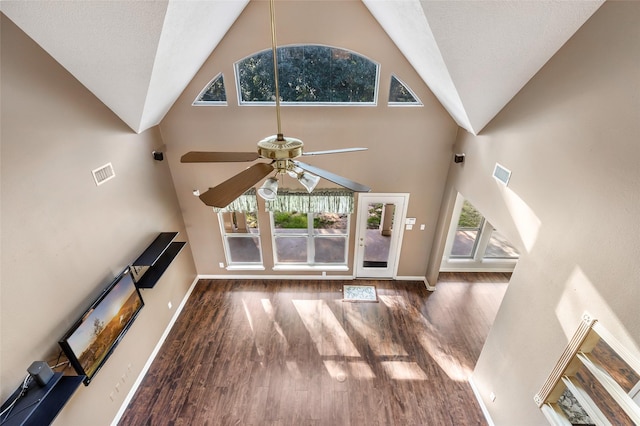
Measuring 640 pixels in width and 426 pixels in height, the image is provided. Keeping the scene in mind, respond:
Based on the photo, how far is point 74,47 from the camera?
2697mm

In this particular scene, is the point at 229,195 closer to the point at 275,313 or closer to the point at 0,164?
the point at 0,164

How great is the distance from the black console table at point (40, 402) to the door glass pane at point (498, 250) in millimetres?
6937

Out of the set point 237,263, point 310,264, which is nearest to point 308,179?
point 310,264

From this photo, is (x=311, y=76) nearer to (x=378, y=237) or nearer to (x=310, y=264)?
(x=310, y=264)

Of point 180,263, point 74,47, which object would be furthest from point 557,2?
point 180,263

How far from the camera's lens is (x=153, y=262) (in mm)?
4191

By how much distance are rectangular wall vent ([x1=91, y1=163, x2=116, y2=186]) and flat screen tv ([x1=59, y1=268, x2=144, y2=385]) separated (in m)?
1.18

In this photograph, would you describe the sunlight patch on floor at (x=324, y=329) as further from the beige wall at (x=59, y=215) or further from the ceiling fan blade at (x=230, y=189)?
the ceiling fan blade at (x=230, y=189)

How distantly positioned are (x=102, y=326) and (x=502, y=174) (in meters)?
4.99

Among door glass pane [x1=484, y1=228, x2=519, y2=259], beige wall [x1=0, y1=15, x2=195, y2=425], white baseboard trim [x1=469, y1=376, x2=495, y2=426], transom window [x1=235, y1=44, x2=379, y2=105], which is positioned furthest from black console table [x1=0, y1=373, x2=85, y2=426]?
door glass pane [x1=484, y1=228, x2=519, y2=259]

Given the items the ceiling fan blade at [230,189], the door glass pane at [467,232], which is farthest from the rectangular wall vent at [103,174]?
the door glass pane at [467,232]

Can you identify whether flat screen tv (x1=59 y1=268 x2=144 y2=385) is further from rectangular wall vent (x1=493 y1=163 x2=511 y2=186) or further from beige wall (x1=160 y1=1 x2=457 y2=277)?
rectangular wall vent (x1=493 y1=163 x2=511 y2=186)

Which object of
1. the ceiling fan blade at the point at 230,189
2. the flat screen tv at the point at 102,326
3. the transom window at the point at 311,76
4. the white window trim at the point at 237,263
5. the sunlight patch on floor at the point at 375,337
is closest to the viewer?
the ceiling fan blade at the point at 230,189

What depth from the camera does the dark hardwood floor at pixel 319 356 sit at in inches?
157
